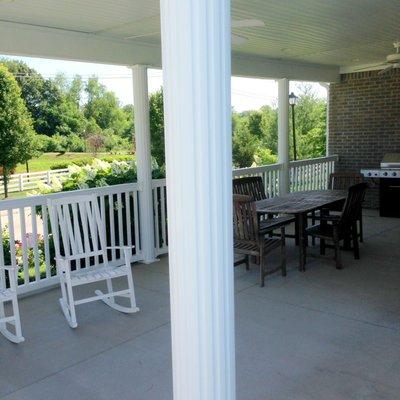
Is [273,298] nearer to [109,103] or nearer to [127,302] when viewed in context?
[127,302]

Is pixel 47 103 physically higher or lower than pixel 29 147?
higher

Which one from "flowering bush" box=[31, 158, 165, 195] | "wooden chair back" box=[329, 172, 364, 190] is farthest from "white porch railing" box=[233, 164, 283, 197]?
"flowering bush" box=[31, 158, 165, 195]

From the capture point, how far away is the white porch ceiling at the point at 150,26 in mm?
4066

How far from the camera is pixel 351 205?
532 cm

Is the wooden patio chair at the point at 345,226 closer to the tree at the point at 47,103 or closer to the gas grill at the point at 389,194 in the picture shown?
the gas grill at the point at 389,194

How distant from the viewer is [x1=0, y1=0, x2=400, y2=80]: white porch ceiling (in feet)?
13.3

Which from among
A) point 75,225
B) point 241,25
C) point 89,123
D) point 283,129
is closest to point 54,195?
point 75,225

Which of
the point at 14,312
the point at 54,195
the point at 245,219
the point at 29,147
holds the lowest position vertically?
the point at 14,312

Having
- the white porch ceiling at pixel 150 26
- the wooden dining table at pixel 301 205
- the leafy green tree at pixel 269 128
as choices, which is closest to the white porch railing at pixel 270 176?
the wooden dining table at pixel 301 205

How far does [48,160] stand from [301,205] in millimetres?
12404

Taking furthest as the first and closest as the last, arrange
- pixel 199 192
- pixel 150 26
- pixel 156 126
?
pixel 156 126 → pixel 150 26 → pixel 199 192

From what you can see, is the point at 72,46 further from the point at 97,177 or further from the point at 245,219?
the point at 245,219

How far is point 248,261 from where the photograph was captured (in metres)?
5.38

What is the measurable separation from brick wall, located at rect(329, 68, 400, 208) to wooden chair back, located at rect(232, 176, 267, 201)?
3.72 m
